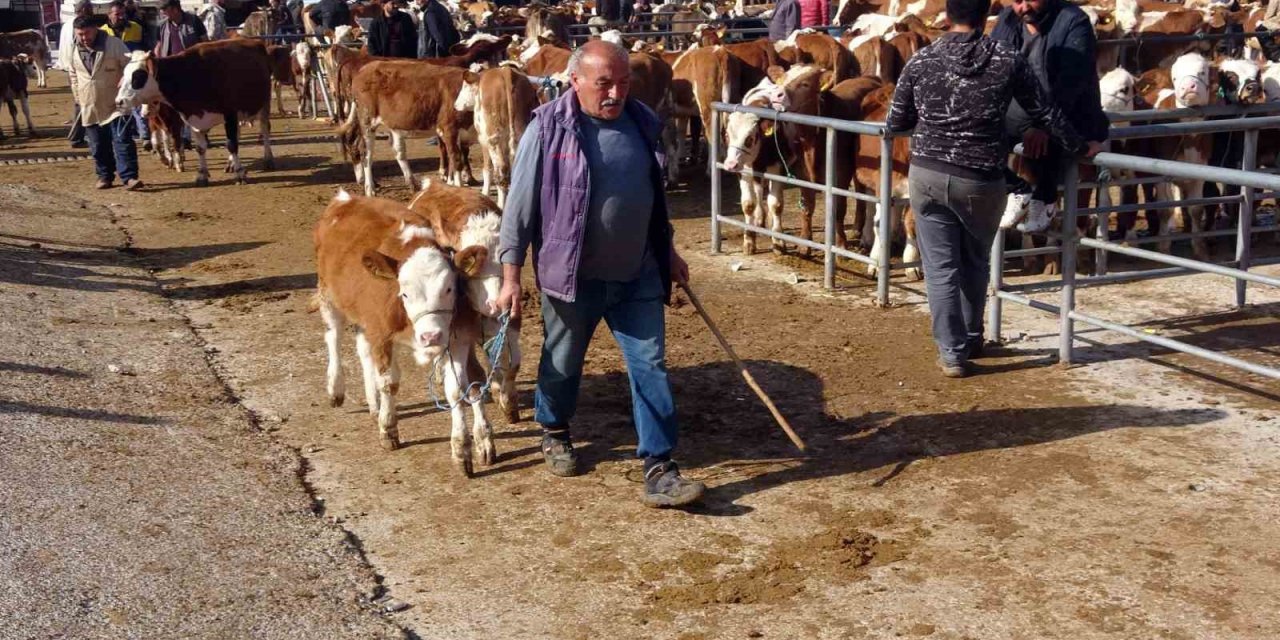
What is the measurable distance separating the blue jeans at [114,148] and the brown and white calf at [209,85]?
14.1 inches

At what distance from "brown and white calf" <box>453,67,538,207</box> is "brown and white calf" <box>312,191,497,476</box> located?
680 cm

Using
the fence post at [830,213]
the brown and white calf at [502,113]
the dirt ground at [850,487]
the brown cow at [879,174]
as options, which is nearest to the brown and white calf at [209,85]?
the brown and white calf at [502,113]

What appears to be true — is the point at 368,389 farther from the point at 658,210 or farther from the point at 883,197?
the point at 883,197

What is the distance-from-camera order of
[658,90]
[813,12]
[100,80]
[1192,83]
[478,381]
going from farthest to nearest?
[813,12] → [100,80] → [658,90] → [1192,83] → [478,381]

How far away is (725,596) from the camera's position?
5.02m

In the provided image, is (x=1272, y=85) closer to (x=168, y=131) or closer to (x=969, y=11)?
(x=969, y=11)

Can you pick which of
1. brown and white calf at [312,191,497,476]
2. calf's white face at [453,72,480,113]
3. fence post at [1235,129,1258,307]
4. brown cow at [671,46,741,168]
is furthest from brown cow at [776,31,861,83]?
brown and white calf at [312,191,497,476]

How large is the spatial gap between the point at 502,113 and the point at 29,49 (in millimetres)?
25774

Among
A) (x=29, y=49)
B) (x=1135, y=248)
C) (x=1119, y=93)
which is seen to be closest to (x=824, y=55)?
(x=1119, y=93)

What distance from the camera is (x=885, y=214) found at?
9281mm

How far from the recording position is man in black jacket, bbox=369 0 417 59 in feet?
61.8

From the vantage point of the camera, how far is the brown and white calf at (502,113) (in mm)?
14055

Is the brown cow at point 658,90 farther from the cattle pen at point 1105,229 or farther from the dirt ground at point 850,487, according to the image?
the dirt ground at point 850,487

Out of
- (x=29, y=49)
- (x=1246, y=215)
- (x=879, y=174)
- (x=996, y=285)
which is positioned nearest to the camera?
(x=1246, y=215)
